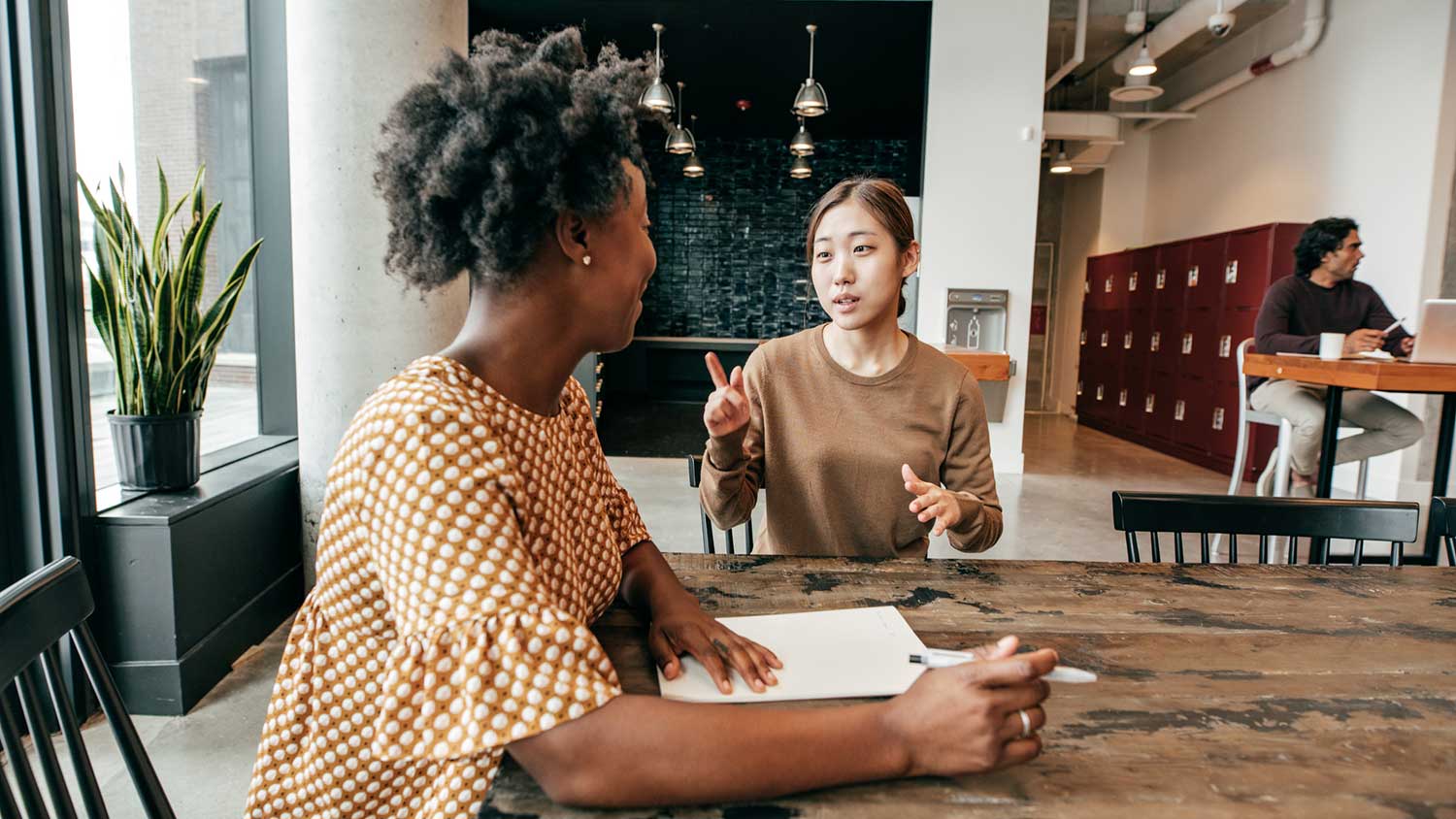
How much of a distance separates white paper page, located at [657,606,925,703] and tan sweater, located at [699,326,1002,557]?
1.88ft

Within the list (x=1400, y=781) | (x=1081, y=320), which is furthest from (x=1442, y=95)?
(x=1400, y=781)

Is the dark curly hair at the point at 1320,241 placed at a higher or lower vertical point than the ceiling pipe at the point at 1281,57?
lower

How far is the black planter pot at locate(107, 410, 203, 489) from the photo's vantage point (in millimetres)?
2326

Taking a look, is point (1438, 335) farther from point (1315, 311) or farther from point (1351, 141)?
point (1351, 141)

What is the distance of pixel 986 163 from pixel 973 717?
6.04 meters

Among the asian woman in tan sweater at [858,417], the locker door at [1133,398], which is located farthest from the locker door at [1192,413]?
the asian woman in tan sweater at [858,417]

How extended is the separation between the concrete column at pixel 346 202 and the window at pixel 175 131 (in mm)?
486

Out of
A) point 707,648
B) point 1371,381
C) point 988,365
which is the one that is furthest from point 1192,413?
point 707,648

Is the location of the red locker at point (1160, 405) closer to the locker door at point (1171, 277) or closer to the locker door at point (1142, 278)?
the locker door at point (1171, 277)

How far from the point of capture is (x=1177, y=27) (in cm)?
643

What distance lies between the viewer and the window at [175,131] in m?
2.41

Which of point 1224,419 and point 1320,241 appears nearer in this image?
point 1320,241

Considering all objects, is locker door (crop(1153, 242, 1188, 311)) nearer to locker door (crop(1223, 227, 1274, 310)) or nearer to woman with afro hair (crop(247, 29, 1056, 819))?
locker door (crop(1223, 227, 1274, 310))

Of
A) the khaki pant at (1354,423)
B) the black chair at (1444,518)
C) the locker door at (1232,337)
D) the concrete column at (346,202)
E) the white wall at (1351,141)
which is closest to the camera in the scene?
the black chair at (1444,518)
